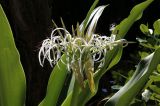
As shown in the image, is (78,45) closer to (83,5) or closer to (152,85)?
(152,85)

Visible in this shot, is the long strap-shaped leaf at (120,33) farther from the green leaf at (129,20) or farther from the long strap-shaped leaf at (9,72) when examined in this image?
the long strap-shaped leaf at (9,72)

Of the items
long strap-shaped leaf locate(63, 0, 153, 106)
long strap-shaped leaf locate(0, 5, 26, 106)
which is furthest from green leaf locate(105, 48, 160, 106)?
long strap-shaped leaf locate(0, 5, 26, 106)

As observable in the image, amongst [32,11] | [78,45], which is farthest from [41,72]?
[78,45]

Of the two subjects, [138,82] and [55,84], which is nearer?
[138,82]

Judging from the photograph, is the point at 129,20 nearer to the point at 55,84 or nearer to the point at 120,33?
the point at 120,33

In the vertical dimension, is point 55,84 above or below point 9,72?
below

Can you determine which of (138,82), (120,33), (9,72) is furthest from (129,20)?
(9,72)
